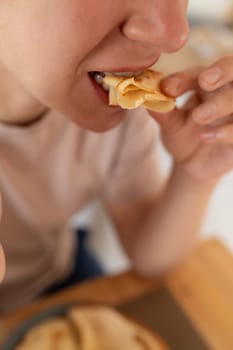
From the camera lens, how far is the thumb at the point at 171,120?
0.82m

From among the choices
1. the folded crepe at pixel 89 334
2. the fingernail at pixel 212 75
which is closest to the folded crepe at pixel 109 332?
the folded crepe at pixel 89 334

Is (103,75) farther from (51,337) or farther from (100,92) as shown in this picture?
(51,337)

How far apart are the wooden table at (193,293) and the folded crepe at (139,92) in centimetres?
37

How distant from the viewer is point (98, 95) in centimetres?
77

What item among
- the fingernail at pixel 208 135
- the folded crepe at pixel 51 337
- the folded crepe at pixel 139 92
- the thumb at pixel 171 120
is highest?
the folded crepe at pixel 139 92

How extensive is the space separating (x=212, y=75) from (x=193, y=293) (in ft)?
1.43

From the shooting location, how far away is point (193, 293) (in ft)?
3.22

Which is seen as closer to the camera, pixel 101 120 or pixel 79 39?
pixel 79 39

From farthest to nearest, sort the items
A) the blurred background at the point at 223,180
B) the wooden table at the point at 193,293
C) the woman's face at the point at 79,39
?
the blurred background at the point at 223,180 → the wooden table at the point at 193,293 → the woman's face at the point at 79,39

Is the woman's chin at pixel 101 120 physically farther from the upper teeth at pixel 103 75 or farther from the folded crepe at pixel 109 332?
the folded crepe at pixel 109 332

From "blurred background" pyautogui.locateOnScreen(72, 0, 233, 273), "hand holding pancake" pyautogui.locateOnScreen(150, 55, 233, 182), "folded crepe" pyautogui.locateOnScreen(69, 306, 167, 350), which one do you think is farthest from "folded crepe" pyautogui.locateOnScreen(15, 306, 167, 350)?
"blurred background" pyautogui.locateOnScreen(72, 0, 233, 273)

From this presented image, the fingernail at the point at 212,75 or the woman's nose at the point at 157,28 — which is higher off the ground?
the woman's nose at the point at 157,28

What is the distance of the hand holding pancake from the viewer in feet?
2.49

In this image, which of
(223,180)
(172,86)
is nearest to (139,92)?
(172,86)
